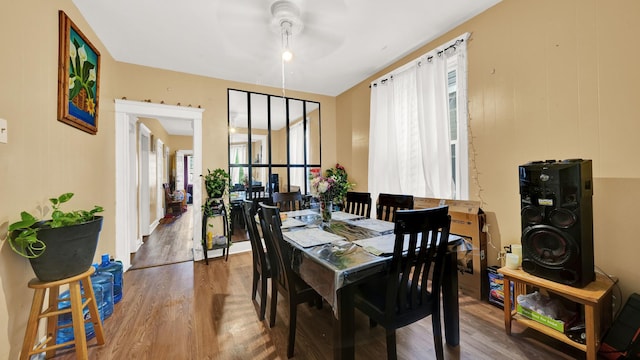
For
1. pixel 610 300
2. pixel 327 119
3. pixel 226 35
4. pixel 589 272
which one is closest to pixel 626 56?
pixel 589 272

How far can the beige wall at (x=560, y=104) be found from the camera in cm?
159

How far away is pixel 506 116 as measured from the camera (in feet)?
7.23

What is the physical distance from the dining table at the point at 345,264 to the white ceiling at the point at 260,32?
6.57 ft

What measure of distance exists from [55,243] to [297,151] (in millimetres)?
3322

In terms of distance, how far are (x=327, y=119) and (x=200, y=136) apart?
2.26 metres

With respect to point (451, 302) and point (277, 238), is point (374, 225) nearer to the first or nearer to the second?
point (451, 302)

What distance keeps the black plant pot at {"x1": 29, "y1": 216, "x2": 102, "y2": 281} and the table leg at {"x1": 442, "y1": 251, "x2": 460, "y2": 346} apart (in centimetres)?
236

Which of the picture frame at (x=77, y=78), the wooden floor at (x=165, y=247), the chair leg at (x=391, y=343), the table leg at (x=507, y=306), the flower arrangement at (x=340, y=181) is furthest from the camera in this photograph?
the flower arrangement at (x=340, y=181)

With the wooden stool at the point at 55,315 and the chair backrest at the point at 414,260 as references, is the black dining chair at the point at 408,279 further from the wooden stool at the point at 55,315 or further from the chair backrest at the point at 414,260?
the wooden stool at the point at 55,315

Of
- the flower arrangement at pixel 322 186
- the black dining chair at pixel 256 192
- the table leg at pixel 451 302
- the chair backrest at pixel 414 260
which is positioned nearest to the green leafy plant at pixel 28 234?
the flower arrangement at pixel 322 186

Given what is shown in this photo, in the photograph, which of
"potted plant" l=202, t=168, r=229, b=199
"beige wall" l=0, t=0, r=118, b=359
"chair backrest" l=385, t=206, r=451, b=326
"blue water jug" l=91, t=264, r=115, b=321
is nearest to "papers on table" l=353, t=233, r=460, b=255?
"chair backrest" l=385, t=206, r=451, b=326

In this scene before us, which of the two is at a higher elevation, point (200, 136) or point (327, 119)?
point (327, 119)

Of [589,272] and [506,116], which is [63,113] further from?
[589,272]

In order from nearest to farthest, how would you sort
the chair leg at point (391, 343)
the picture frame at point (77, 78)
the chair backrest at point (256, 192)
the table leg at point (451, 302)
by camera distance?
the chair leg at point (391, 343) < the table leg at point (451, 302) < the picture frame at point (77, 78) < the chair backrest at point (256, 192)
